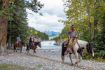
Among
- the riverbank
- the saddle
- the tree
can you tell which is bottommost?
the riverbank

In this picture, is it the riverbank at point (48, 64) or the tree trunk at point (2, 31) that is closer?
the riverbank at point (48, 64)

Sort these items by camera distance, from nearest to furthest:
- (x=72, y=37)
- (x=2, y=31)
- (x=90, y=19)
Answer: (x=72, y=37) < (x=2, y=31) < (x=90, y=19)

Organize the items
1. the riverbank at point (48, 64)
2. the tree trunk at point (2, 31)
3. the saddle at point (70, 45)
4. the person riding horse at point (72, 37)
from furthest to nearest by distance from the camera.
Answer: the tree trunk at point (2, 31), the saddle at point (70, 45), the person riding horse at point (72, 37), the riverbank at point (48, 64)

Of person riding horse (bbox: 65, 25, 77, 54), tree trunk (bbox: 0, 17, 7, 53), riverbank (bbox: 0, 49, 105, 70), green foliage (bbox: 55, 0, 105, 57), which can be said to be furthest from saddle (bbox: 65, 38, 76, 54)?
tree trunk (bbox: 0, 17, 7, 53)

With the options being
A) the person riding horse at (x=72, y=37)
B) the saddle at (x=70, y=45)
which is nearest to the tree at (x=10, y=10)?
the saddle at (x=70, y=45)

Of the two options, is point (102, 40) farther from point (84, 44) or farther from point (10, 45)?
point (10, 45)

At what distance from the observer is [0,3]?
120ft

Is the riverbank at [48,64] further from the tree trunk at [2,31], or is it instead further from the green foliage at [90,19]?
the tree trunk at [2,31]

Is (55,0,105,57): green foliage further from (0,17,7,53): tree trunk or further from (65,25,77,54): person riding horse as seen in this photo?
(65,25,77,54): person riding horse

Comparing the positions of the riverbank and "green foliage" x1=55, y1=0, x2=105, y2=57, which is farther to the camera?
"green foliage" x1=55, y1=0, x2=105, y2=57

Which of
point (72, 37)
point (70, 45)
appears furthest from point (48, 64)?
point (72, 37)

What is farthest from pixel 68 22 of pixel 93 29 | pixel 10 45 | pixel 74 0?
pixel 10 45

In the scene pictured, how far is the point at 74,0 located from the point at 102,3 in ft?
24.7

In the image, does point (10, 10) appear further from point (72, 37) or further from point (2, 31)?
point (72, 37)
